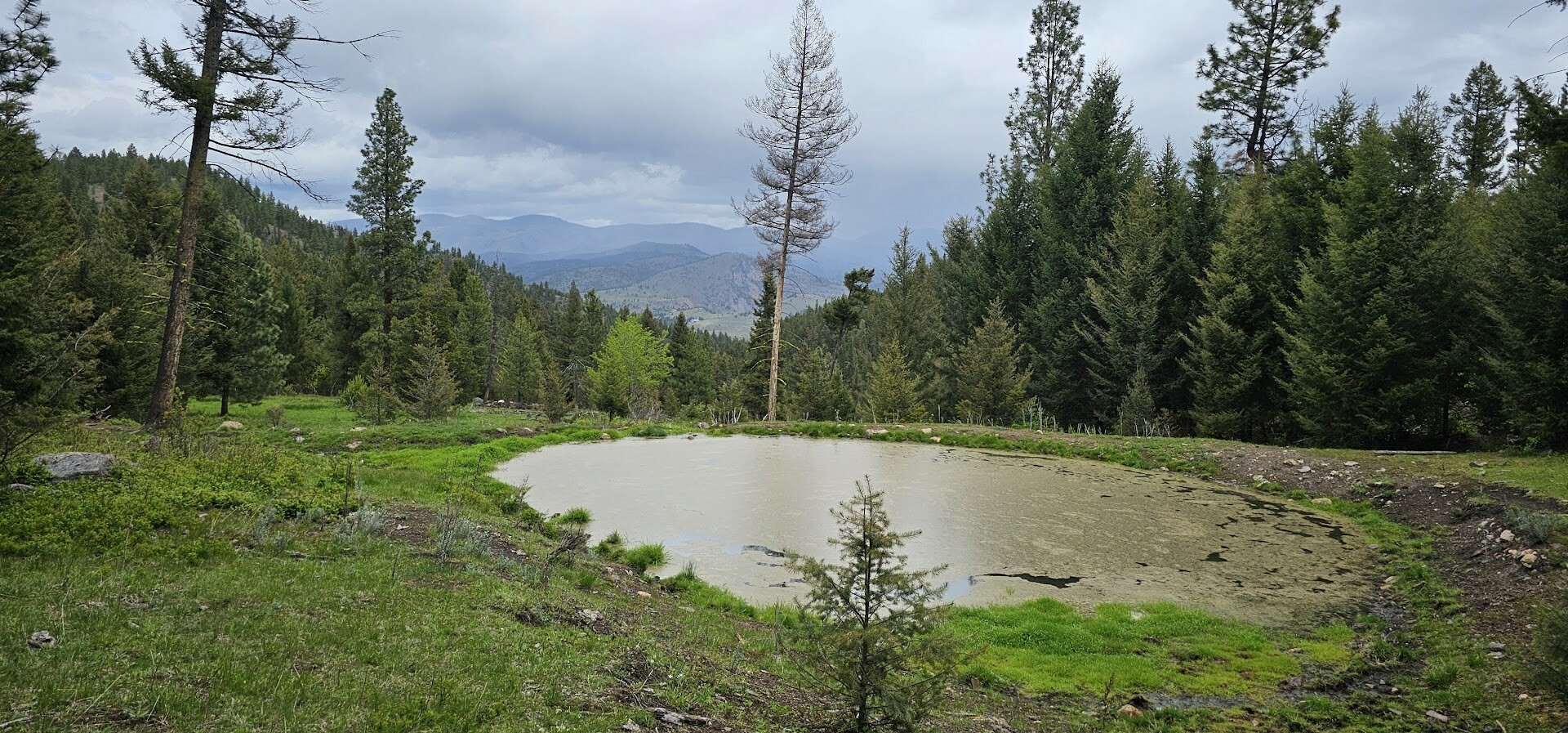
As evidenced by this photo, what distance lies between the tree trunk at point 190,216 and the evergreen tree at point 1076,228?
26.7 metres

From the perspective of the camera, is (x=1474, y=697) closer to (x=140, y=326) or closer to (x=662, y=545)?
(x=662, y=545)

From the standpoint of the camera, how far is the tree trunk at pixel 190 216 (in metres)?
12.5

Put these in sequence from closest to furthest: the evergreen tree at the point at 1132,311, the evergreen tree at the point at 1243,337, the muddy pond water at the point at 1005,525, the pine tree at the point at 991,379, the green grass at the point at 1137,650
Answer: the green grass at the point at 1137,650 < the muddy pond water at the point at 1005,525 < the evergreen tree at the point at 1243,337 < the evergreen tree at the point at 1132,311 < the pine tree at the point at 991,379

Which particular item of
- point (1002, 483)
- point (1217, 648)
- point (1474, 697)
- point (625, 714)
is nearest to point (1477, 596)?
point (1474, 697)

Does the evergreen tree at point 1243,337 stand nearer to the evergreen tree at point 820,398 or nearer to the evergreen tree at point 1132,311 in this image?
the evergreen tree at point 1132,311

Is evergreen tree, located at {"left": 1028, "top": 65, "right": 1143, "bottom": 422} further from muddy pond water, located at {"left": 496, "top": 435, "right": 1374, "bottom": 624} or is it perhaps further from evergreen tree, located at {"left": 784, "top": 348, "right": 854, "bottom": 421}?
evergreen tree, located at {"left": 784, "top": 348, "right": 854, "bottom": 421}

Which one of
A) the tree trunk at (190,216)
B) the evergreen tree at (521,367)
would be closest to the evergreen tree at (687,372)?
the evergreen tree at (521,367)

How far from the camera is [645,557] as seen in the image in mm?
9547

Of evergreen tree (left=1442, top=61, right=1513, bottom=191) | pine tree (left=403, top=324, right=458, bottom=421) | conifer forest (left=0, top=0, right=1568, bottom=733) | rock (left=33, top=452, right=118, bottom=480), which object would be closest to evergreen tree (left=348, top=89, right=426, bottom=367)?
conifer forest (left=0, top=0, right=1568, bottom=733)

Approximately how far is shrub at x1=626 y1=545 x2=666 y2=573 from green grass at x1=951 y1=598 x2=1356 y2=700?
4311mm

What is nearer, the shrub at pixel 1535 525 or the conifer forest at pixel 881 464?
the conifer forest at pixel 881 464

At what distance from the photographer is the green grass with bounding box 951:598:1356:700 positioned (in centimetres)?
616

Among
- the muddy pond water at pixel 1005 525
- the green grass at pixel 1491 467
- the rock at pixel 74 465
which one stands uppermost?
the green grass at pixel 1491 467

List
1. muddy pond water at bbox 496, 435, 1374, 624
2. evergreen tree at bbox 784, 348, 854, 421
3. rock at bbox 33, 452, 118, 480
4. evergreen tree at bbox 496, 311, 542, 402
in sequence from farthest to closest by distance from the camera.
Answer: evergreen tree at bbox 496, 311, 542, 402, evergreen tree at bbox 784, 348, 854, 421, muddy pond water at bbox 496, 435, 1374, 624, rock at bbox 33, 452, 118, 480
